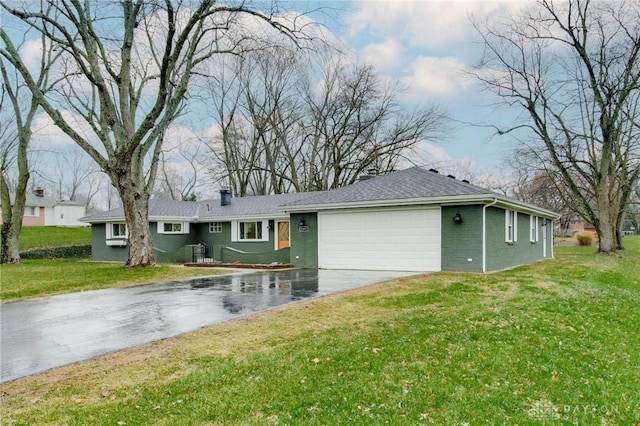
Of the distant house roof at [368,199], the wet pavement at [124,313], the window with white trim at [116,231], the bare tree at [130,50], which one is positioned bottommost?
the wet pavement at [124,313]

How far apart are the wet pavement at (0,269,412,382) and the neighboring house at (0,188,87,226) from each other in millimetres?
40897

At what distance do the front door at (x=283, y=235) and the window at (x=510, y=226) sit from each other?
9597 mm

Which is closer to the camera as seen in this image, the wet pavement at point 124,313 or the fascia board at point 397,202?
the wet pavement at point 124,313

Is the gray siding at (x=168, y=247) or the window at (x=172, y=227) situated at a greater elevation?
the window at (x=172, y=227)

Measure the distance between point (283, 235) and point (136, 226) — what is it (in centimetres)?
703

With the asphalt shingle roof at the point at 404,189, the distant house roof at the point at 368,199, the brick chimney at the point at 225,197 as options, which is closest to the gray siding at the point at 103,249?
the distant house roof at the point at 368,199

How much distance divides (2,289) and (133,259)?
15.7 feet

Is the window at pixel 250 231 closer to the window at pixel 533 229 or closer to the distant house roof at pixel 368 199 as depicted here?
the distant house roof at pixel 368 199

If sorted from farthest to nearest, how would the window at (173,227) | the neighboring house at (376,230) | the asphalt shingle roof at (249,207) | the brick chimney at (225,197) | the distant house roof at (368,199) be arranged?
the brick chimney at (225,197) → the window at (173,227) → the asphalt shingle roof at (249,207) → the distant house roof at (368,199) → the neighboring house at (376,230)

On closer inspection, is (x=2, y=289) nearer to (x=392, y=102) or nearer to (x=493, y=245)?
(x=493, y=245)

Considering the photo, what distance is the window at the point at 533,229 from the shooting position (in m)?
19.4

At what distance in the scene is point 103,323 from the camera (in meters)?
6.99

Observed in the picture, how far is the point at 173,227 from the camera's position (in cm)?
2284

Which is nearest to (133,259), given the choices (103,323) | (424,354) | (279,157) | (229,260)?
(229,260)
